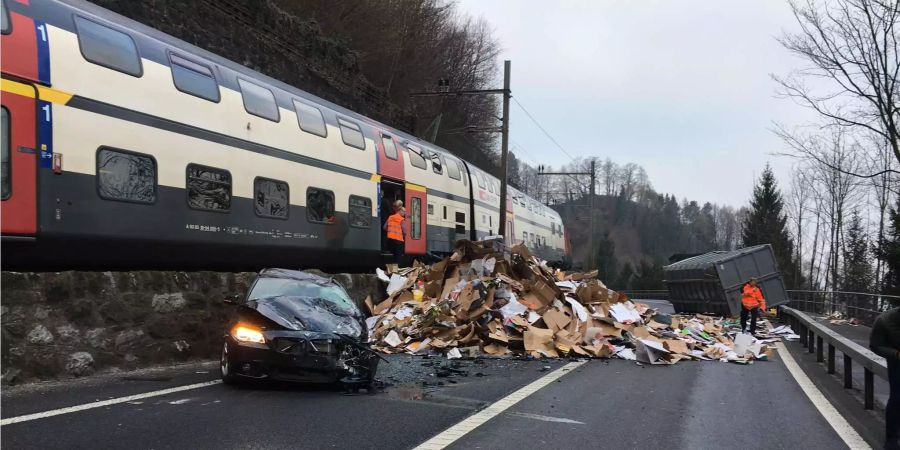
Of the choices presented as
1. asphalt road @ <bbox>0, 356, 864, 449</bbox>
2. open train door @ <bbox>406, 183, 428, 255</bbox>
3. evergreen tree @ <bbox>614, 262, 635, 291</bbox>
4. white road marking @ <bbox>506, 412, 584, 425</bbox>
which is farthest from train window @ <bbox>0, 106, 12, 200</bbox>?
evergreen tree @ <bbox>614, 262, 635, 291</bbox>

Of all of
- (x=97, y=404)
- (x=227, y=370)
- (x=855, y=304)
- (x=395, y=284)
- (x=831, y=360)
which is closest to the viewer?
(x=97, y=404)

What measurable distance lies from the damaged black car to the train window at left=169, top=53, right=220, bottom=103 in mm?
3948

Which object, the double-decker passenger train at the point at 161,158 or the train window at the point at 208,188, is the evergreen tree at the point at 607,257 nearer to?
the double-decker passenger train at the point at 161,158

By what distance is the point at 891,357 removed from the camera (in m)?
5.92

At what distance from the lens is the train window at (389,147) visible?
16359 mm

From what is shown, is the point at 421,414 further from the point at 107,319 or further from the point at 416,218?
the point at 416,218

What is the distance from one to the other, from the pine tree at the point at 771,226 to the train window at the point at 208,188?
4790 centimetres

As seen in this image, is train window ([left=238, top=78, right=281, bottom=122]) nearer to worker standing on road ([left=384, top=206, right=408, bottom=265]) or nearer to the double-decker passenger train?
the double-decker passenger train

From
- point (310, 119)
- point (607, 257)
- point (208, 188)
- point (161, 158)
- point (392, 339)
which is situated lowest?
point (607, 257)

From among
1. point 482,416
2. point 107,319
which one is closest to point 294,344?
point 482,416

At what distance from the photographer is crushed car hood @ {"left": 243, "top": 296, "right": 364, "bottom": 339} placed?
25.2 feet

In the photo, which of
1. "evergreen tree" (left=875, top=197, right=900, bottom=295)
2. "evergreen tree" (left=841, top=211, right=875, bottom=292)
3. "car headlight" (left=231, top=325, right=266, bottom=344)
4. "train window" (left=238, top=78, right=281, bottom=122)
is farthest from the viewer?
"evergreen tree" (left=841, top=211, right=875, bottom=292)

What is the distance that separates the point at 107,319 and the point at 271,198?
151 inches

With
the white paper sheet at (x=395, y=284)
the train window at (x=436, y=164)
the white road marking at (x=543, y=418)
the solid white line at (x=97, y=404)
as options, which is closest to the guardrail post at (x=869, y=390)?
the white road marking at (x=543, y=418)
